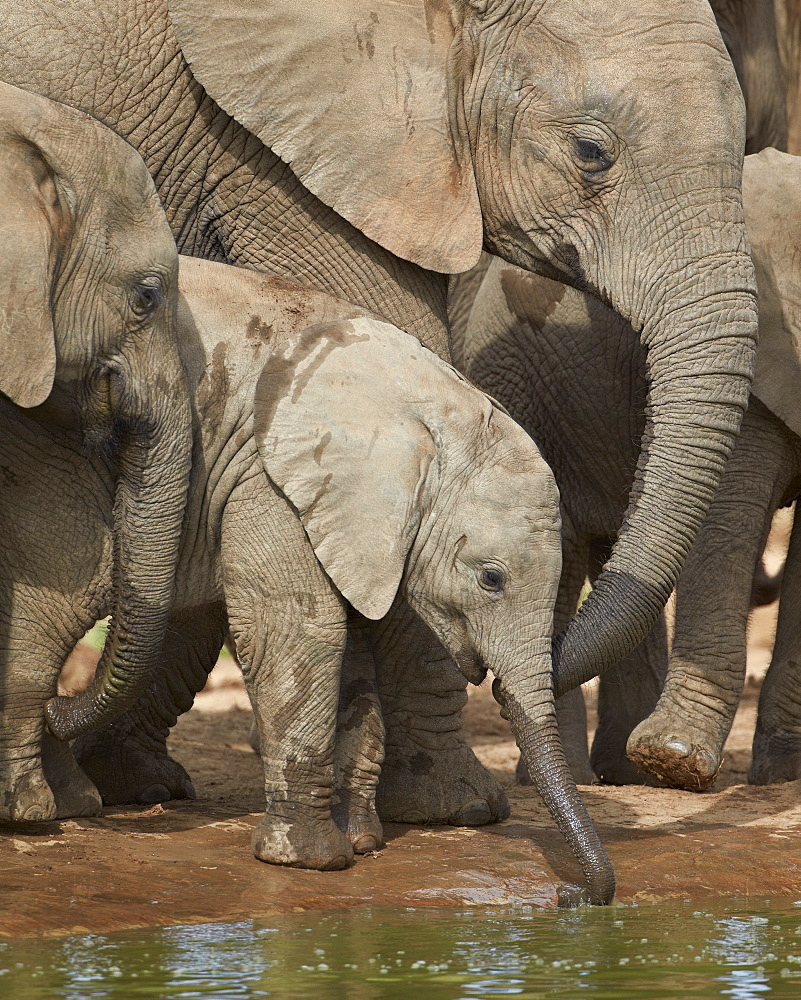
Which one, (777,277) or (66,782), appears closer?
(66,782)

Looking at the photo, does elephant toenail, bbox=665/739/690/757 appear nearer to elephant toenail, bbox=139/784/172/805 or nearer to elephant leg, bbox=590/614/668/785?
elephant leg, bbox=590/614/668/785

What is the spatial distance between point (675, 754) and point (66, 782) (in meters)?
2.02

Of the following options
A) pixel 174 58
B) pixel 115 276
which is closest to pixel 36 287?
pixel 115 276

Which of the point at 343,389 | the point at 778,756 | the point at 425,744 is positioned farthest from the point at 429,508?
the point at 778,756

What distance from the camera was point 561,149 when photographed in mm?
5953

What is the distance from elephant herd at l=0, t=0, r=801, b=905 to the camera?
5363 mm

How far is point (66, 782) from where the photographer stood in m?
5.86

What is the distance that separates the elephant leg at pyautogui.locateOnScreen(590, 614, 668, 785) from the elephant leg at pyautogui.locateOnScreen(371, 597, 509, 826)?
1.90 m

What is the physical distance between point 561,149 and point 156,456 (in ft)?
5.23

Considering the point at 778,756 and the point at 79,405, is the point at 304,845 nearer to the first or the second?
the point at 79,405

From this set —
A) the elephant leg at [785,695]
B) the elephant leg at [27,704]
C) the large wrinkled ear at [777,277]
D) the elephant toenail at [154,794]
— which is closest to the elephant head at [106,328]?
the elephant leg at [27,704]

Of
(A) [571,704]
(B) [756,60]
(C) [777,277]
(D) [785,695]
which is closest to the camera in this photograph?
(C) [777,277]

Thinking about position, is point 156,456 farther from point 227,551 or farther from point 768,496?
point 768,496

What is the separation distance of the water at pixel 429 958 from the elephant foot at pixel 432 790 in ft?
2.84
